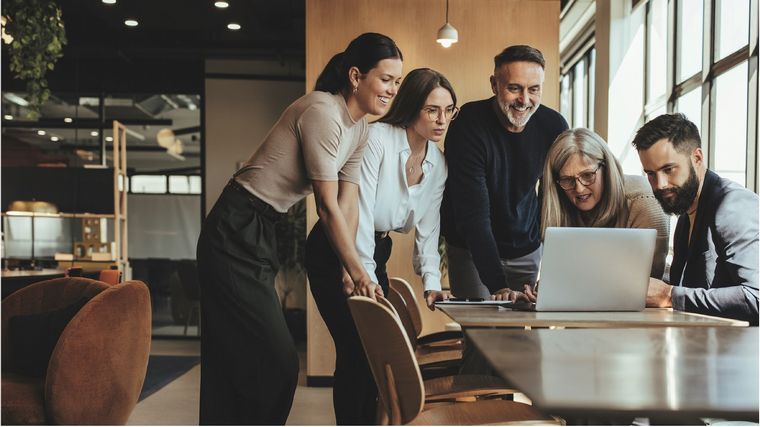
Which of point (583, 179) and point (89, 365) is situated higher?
point (583, 179)

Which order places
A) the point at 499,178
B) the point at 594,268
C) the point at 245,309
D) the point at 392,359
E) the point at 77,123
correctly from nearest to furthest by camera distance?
the point at 392,359
the point at 594,268
the point at 245,309
the point at 499,178
the point at 77,123

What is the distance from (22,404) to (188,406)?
7.47ft

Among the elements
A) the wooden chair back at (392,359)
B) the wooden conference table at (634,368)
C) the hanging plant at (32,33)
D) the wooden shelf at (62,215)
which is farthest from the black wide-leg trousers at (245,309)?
the wooden shelf at (62,215)

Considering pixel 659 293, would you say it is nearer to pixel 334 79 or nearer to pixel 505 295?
pixel 505 295

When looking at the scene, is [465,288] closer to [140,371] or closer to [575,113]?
[140,371]

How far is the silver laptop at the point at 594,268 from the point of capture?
2.18 meters

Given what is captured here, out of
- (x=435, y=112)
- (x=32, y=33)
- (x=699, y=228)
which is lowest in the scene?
(x=699, y=228)

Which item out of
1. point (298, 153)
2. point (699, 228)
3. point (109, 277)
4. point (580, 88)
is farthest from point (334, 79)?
point (580, 88)

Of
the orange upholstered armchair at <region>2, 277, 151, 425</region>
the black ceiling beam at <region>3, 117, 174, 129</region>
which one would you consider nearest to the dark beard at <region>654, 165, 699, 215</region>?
the orange upholstered armchair at <region>2, 277, 151, 425</region>

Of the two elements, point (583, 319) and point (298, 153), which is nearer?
point (583, 319)

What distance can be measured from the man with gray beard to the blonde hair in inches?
12.2

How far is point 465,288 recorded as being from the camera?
10.6 feet

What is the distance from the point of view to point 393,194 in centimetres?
291

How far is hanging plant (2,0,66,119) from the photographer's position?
541 centimetres
